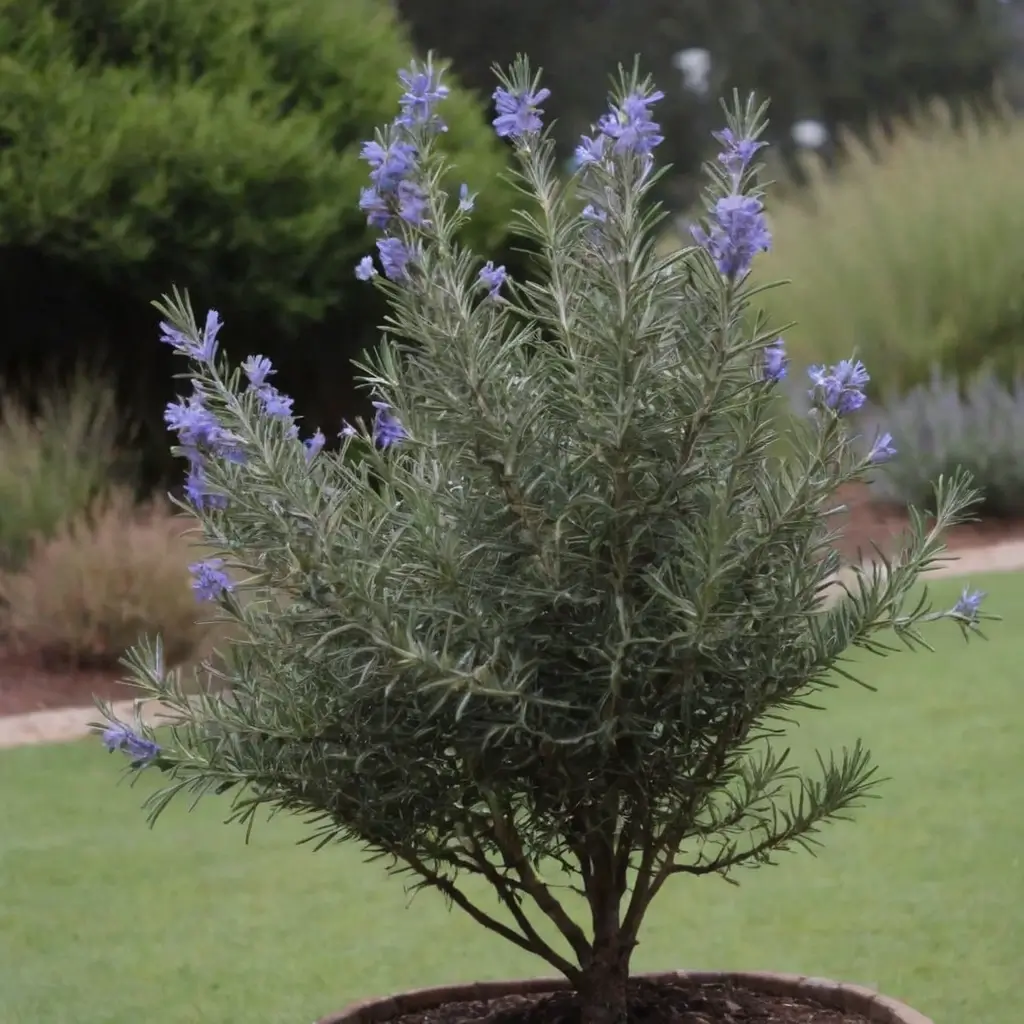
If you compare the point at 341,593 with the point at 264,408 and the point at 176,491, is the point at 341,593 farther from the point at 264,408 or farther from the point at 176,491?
the point at 176,491

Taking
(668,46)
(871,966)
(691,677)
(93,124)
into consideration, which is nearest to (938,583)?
(871,966)

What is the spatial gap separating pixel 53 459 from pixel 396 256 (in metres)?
6.41

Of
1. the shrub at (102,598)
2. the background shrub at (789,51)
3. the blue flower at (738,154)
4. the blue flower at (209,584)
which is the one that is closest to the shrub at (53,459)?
the shrub at (102,598)

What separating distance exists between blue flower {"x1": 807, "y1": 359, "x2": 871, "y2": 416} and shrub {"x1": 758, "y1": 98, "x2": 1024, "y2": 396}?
9.21 metres

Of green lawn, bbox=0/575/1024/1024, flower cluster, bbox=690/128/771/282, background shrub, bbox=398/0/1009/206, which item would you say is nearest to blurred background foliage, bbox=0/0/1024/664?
green lawn, bbox=0/575/1024/1024

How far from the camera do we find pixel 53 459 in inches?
299

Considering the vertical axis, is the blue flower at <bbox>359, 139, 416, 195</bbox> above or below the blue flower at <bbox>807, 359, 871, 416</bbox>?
above

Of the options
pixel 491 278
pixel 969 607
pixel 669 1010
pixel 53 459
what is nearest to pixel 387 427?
pixel 491 278

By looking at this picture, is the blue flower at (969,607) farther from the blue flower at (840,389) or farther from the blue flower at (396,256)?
the blue flower at (396,256)

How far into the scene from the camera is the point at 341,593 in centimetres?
151

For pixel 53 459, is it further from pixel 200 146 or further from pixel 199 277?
pixel 200 146

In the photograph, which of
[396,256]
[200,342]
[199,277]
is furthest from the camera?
[199,277]

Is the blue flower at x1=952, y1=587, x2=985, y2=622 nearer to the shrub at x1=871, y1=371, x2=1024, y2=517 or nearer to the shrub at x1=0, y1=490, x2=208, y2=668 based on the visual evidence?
the shrub at x1=0, y1=490, x2=208, y2=668

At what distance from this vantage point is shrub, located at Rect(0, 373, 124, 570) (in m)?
7.30
